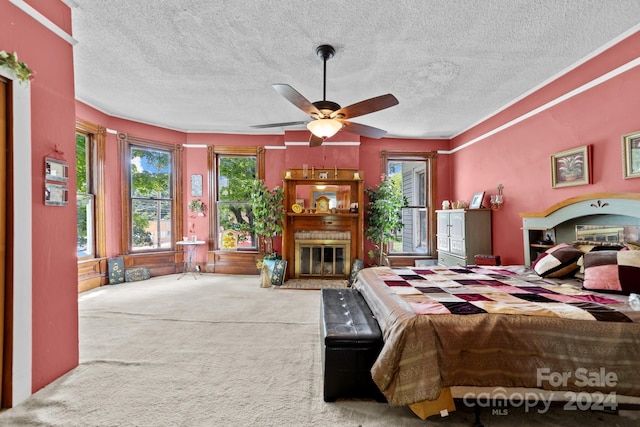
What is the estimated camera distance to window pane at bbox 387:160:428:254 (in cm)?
613

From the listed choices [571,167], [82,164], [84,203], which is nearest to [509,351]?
[571,167]

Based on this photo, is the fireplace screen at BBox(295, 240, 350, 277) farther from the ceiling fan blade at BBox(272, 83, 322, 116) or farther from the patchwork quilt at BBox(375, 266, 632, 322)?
the ceiling fan blade at BBox(272, 83, 322, 116)

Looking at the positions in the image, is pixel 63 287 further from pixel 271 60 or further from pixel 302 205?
pixel 302 205

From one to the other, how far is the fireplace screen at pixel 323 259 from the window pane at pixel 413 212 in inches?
46.1

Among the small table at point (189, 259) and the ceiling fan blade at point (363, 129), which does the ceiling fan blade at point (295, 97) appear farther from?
the small table at point (189, 259)

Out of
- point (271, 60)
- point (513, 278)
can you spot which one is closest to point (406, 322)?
point (513, 278)

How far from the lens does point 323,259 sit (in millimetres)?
5426

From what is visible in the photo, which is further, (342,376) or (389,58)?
(389,58)

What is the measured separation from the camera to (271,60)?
10.0 ft

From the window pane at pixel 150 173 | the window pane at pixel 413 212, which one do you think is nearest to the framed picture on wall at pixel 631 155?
the window pane at pixel 413 212

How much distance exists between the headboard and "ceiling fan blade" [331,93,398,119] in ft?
6.97

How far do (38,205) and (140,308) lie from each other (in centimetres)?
219

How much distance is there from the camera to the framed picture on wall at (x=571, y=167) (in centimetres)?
299

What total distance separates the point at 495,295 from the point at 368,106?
1.76 metres
